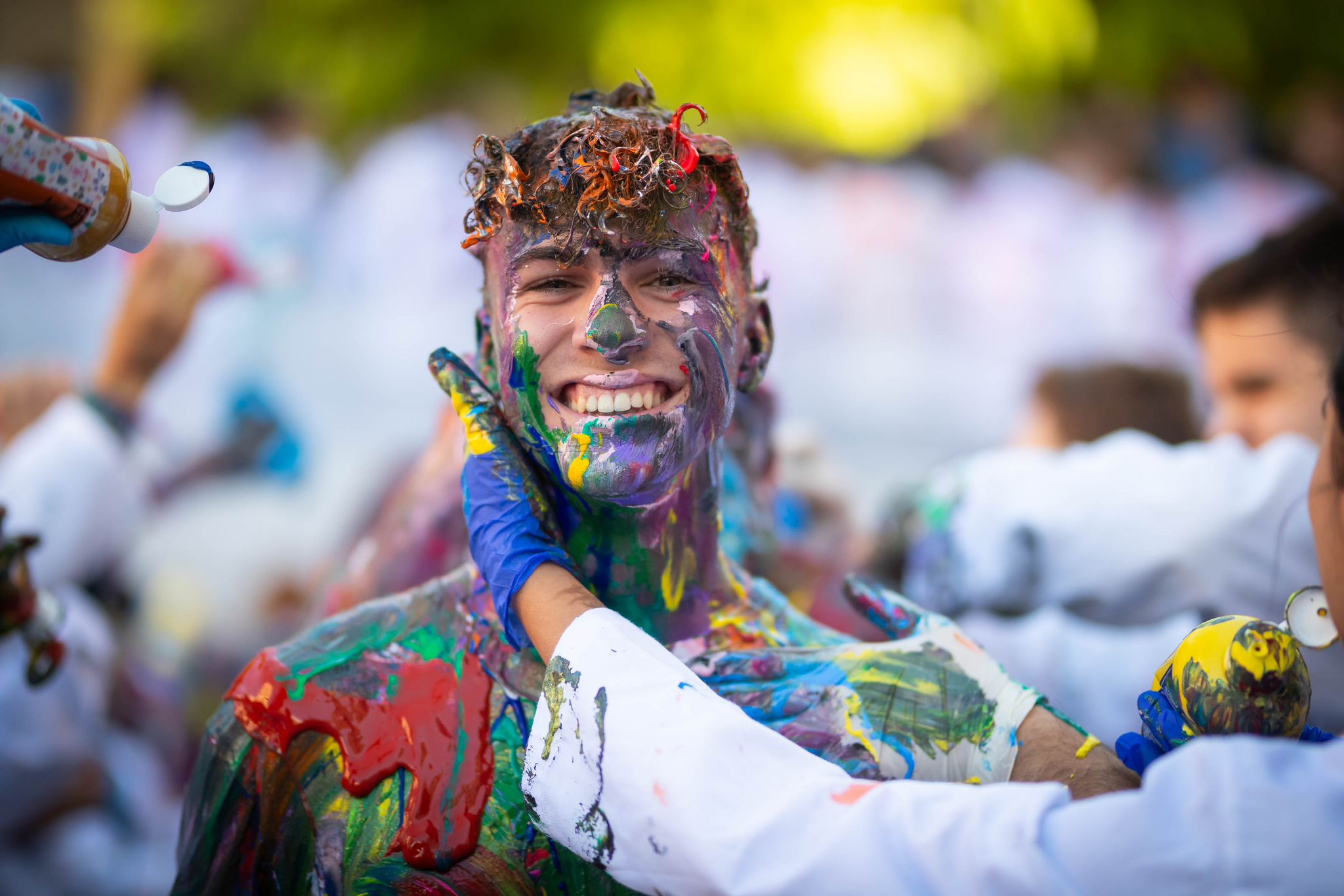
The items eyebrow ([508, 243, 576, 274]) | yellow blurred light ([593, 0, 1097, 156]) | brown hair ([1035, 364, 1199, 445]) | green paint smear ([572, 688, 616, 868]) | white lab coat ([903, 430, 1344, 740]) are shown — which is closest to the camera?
green paint smear ([572, 688, 616, 868])

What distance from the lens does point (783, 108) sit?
316 inches

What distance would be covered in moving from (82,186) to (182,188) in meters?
0.16

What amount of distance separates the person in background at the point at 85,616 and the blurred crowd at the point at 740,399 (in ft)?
0.05

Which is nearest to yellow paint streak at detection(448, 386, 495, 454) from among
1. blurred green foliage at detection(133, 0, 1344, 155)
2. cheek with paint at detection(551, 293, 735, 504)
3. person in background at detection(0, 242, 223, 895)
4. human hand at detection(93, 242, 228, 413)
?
cheek with paint at detection(551, 293, 735, 504)

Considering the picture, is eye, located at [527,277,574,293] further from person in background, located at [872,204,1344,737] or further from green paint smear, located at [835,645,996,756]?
person in background, located at [872,204,1344,737]

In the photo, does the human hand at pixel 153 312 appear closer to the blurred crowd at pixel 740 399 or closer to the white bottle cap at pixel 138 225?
the blurred crowd at pixel 740 399

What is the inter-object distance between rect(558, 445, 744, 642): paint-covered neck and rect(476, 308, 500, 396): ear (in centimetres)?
26

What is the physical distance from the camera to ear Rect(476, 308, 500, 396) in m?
1.94

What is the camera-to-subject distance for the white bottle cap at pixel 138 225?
1.51 m

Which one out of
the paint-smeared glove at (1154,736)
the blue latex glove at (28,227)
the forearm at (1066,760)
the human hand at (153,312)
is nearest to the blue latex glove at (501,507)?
the blue latex glove at (28,227)

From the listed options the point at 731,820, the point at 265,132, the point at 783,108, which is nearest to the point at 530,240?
the point at 731,820

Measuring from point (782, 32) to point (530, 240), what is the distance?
22.0ft

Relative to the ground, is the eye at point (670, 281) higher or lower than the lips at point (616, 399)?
higher

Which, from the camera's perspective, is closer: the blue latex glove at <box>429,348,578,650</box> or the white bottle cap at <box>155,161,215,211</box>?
the white bottle cap at <box>155,161,215,211</box>
